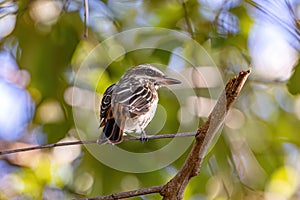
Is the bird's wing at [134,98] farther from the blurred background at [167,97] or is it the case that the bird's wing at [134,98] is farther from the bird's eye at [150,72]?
the blurred background at [167,97]

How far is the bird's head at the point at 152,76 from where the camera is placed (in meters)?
1.30

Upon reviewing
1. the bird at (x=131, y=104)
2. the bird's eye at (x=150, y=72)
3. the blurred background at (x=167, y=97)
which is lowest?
the blurred background at (x=167, y=97)

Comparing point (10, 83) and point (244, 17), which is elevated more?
point (244, 17)

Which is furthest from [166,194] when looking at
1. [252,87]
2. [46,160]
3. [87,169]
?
[46,160]

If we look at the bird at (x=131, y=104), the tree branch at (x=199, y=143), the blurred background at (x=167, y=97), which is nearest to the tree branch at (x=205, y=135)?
the tree branch at (x=199, y=143)

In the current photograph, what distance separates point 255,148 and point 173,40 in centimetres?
58

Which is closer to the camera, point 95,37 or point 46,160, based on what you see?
point 95,37

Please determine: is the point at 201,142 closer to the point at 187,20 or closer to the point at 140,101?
the point at 140,101

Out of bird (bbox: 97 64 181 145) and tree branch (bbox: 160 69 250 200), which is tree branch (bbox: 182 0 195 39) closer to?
bird (bbox: 97 64 181 145)

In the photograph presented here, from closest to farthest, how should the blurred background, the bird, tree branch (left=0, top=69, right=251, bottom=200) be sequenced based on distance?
tree branch (left=0, top=69, right=251, bottom=200) < the bird < the blurred background

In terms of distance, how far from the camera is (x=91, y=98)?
78.0 inches

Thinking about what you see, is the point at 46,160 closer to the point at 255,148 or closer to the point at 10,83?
the point at 10,83

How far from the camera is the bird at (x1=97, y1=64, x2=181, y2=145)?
1255 mm

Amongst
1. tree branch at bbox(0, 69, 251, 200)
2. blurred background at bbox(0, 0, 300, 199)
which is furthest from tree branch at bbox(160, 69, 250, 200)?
blurred background at bbox(0, 0, 300, 199)
